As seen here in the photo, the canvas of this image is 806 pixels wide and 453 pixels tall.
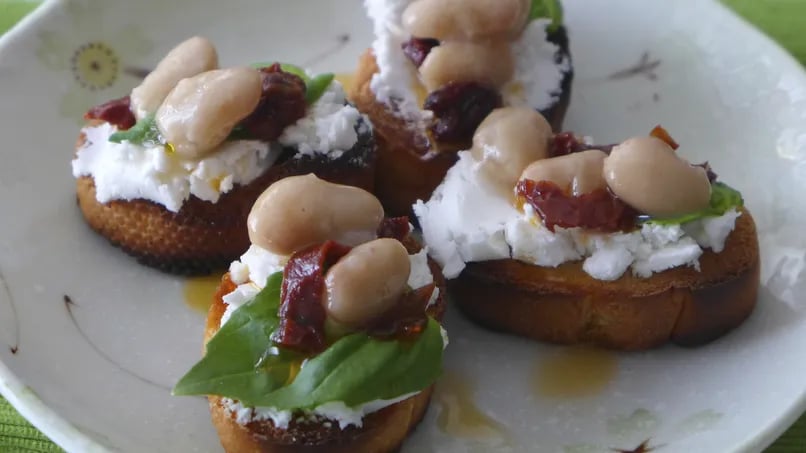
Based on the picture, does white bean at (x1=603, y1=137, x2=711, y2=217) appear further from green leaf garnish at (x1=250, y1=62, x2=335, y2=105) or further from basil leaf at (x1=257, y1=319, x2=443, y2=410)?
green leaf garnish at (x1=250, y1=62, x2=335, y2=105)

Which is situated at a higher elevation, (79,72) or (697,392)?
(79,72)

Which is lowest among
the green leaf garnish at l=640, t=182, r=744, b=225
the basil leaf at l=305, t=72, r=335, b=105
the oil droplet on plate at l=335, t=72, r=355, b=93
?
the green leaf garnish at l=640, t=182, r=744, b=225

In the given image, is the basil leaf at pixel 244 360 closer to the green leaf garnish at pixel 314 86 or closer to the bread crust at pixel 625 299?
the bread crust at pixel 625 299

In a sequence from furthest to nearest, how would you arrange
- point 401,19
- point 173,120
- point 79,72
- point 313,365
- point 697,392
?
1. point 79,72
2. point 401,19
3. point 173,120
4. point 697,392
5. point 313,365

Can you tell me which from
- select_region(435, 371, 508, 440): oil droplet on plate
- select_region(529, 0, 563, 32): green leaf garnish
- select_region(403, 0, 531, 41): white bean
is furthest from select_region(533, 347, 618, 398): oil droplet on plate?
select_region(529, 0, 563, 32): green leaf garnish

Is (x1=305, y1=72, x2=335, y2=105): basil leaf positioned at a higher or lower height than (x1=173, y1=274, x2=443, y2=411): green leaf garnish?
higher

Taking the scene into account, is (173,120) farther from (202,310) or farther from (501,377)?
(501,377)

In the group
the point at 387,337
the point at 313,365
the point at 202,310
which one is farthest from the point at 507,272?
the point at 202,310

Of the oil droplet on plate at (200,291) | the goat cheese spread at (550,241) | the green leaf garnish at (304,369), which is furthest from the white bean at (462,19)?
the green leaf garnish at (304,369)

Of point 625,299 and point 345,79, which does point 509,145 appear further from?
point 345,79

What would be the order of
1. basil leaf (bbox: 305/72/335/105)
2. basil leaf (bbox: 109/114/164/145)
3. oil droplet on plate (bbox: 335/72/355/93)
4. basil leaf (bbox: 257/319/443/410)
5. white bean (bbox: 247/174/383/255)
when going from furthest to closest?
1. oil droplet on plate (bbox: 335/72/355/93)
2. basil leaf (bbox: 305/72/335/105)
3. basil leaf (bbox: 109/114/164/145)
4. white bean (bbox: 247/174/383/255)
5. basil leaf (bbox: 257/319/443/410)
